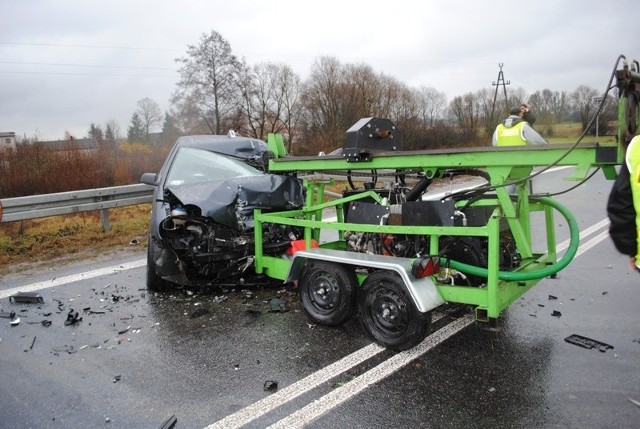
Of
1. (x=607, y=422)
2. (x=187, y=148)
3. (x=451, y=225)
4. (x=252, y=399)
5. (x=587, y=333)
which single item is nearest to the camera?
(x=607, y=422)

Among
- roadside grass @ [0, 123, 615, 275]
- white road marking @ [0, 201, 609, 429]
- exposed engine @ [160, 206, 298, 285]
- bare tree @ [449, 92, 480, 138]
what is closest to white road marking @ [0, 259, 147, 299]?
roadside grass @ [0, 123, 615, 275]

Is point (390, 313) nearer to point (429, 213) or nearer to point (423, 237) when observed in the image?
point (423, 237)

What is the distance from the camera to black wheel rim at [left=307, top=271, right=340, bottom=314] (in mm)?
4340

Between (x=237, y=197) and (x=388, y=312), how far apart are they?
2.30m

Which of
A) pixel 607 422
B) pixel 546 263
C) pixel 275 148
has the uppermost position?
pixel 275 148

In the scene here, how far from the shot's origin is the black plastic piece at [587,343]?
3.92m

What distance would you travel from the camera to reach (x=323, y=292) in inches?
175

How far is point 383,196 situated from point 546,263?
1.63 m

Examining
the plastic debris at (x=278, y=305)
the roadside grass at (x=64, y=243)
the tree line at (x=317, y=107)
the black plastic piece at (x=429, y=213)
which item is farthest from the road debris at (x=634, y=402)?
the tree line at (x=317, y=107)

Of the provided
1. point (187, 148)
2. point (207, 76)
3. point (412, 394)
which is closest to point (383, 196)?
point (412, 394)

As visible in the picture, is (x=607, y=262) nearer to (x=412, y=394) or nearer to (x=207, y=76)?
(x=412, y=394)

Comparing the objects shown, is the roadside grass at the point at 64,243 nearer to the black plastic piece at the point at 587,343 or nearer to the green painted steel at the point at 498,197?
the green painted steel at the point at 498,197

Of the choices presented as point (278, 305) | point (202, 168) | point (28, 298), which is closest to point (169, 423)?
point (278, 305)

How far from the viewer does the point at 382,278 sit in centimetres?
→ 393
